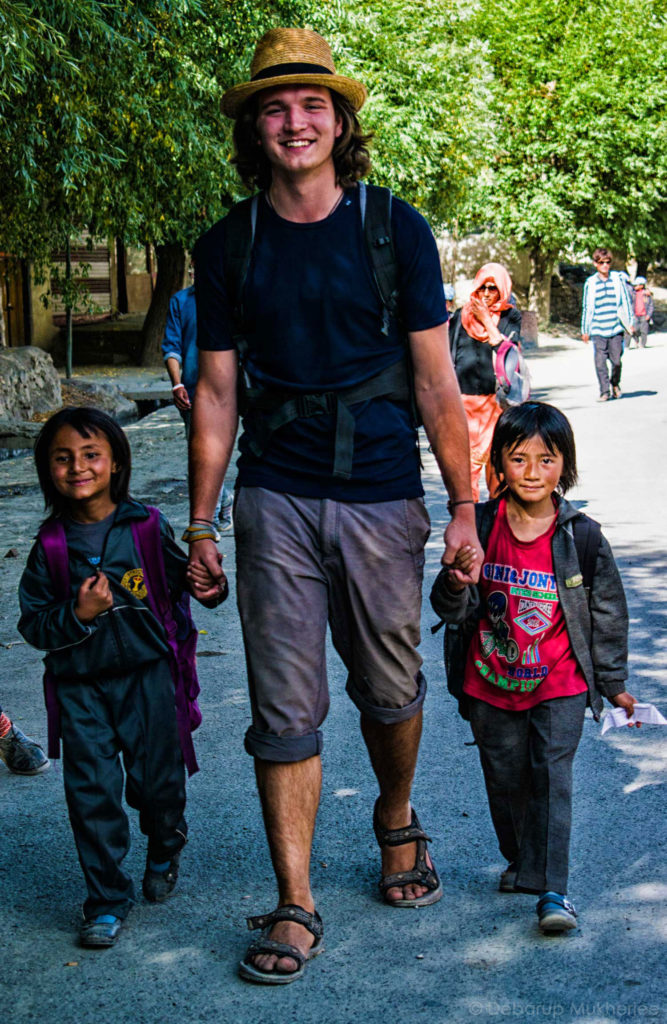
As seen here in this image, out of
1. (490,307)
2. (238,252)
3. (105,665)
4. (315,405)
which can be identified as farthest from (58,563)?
(490,307)

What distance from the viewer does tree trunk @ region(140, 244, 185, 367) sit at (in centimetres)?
2430

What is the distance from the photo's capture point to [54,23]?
31.5ft

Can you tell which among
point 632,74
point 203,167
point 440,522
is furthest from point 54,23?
point 632,74

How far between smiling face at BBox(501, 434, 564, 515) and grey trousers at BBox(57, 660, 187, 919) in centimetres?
107

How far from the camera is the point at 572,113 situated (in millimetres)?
Answer: 33938

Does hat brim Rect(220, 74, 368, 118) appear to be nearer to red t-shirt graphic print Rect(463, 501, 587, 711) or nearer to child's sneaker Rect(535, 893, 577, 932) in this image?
red t-shirt graphic print Rect(463, 501, 587, 711)

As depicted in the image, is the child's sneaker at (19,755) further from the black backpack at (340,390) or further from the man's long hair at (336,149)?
the man's long hair at (336,149)

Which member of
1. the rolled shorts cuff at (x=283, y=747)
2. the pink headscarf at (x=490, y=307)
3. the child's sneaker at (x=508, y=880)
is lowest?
the child's sneaker at (x=508, y=880)

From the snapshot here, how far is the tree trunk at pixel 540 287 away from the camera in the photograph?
3594 centimetres

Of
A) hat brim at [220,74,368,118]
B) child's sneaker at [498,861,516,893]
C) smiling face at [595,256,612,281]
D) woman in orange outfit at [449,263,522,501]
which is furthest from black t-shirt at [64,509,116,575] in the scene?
smiling face at [595,256,612,281]

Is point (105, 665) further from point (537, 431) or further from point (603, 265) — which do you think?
point (603, 265)

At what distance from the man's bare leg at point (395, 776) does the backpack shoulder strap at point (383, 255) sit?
3.43ft

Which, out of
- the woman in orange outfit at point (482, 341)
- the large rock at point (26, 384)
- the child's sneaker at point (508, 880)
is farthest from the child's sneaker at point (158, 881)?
the large rock at point (26, 384)

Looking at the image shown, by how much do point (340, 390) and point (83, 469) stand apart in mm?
759
